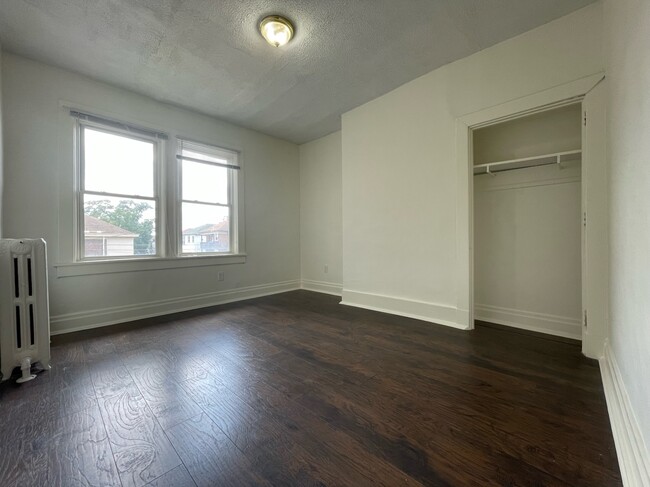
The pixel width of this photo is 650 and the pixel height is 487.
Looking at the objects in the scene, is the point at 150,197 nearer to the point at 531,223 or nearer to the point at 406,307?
the point at 406,307

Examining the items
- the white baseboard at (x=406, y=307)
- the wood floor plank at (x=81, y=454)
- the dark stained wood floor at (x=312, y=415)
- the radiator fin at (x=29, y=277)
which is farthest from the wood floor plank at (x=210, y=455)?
the white baseboard at (x=406, y=307)

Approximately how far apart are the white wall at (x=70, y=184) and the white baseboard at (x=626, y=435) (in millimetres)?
3792

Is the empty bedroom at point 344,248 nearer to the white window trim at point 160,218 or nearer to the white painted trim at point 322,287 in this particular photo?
the white window trim at point 160,218

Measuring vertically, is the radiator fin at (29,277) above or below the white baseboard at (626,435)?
above

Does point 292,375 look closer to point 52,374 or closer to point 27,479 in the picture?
point 27,479

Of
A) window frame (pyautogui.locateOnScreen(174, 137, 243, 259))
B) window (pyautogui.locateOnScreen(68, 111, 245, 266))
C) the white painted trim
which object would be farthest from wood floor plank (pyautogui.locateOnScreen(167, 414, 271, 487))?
the white painted trim

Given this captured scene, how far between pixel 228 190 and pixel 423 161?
2755 mm

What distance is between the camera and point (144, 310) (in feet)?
10.2

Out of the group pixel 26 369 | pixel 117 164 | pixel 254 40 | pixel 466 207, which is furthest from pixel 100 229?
pixel 466 207

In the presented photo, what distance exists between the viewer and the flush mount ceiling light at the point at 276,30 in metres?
2.02

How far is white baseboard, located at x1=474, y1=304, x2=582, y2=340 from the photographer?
7.71ft

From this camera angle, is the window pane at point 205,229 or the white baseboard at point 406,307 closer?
the white baseboard at point 406,307

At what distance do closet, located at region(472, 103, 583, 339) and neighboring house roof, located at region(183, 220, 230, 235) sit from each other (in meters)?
3.31

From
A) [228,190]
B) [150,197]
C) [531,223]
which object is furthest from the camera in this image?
[228,190]
